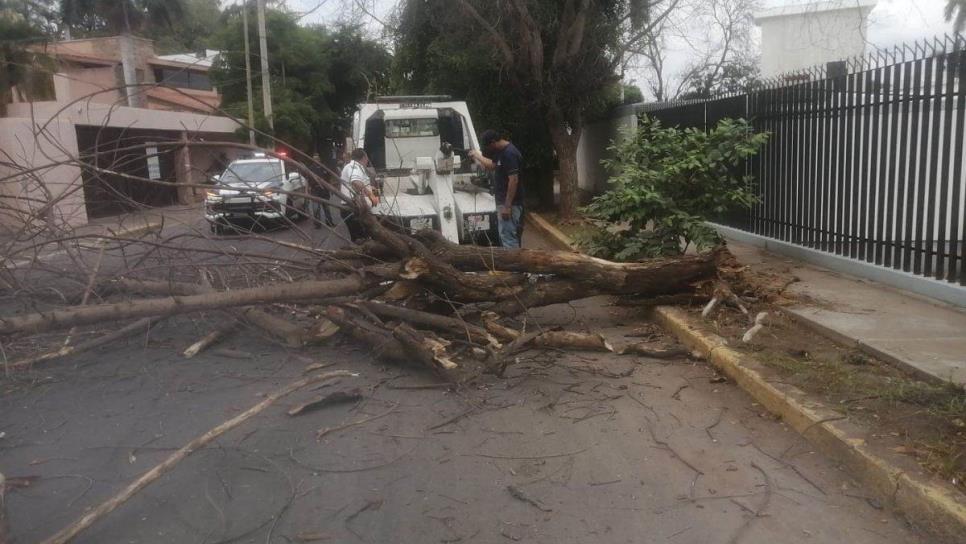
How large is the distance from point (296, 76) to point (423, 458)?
3337 cm

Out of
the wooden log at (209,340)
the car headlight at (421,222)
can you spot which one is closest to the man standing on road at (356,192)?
the car headlight at (421,222)

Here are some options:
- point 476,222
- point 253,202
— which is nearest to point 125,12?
point 476,222

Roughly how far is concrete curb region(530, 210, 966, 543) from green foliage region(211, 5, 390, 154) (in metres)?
28.1

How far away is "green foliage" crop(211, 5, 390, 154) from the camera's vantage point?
33125 millimetres

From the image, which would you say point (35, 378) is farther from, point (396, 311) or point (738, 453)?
point (738, 453)

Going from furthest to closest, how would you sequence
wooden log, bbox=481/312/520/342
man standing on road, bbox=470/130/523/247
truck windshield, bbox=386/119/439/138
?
truck windshield, bbox=386/119/439/138, man standing on road, bbox=470/130/523/247, wooden log, bbox=481/312/520/342

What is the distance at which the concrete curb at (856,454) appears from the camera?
3938mm

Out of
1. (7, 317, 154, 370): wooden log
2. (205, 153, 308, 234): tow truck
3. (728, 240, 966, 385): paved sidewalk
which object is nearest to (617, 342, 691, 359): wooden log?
(728, 240, 966, 385): paved sidewalk

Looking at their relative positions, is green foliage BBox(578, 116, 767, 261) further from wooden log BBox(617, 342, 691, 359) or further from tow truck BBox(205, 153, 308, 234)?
tow truck BBox(205, 153, 308, 234)

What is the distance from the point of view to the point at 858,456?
15.1 ft

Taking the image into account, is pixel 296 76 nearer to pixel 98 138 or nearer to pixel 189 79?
pixel 189 79

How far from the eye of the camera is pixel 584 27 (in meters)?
16.9

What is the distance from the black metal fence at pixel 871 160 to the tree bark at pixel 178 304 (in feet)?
18.2

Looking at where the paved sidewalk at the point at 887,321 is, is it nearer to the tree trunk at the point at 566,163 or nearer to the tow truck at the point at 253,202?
the tow truck at the point at 253,202
